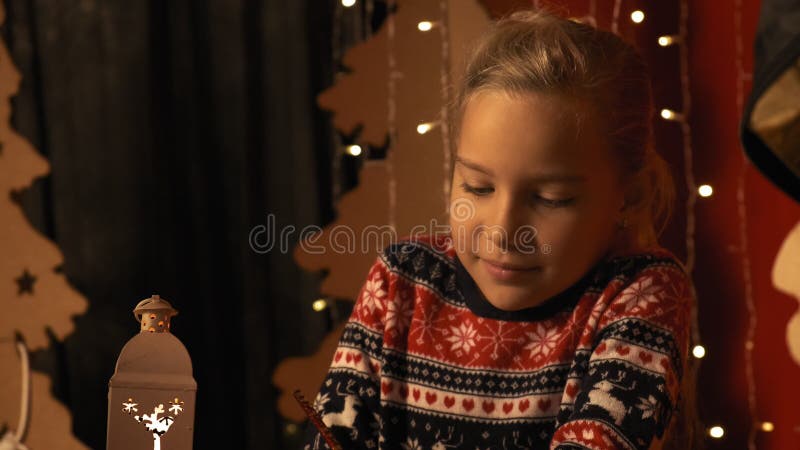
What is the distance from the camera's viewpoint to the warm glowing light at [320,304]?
1863 mm

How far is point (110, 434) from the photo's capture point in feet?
3.21

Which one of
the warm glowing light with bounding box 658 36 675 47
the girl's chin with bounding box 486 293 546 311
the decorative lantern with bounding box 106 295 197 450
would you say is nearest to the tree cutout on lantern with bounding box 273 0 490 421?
the warm glowing light with bounding box 658 36 675 47

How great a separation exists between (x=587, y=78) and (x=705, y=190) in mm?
552

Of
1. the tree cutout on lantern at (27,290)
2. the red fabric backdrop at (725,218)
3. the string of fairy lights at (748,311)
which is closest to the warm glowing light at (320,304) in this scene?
the tree cutout on lantern at (27,290)

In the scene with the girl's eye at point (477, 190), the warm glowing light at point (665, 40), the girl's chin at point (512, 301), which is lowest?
the girl's chin at point (512, 301)

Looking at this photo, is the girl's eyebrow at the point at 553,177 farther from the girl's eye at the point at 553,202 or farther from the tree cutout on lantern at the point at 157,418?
the tree cutout on lantern at the point at 157,418

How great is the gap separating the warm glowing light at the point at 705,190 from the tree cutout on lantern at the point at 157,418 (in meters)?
0.93

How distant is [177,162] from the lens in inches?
72.6

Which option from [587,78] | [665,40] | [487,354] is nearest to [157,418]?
[487,354]

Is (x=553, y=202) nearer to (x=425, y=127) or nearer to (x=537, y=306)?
(x=537, y=306)

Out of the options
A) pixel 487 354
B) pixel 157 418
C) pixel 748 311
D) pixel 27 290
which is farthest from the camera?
pixel 27 290

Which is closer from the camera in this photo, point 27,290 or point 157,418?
point 157,418

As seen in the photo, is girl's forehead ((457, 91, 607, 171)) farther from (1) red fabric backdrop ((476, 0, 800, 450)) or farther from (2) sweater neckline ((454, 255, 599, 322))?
(1) red fabric backdrop ((476, 0, 800, 450))

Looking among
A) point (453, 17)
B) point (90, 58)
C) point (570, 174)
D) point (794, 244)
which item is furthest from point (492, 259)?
point (90, 58)
